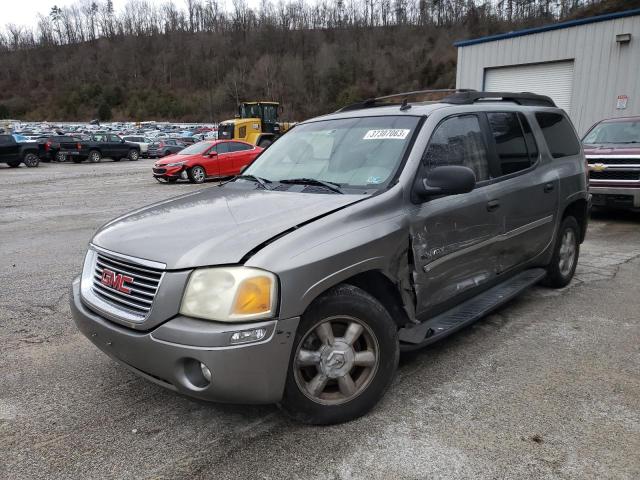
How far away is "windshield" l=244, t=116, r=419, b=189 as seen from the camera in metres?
3.28

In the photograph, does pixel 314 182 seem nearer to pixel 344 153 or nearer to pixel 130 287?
pixel 344 153

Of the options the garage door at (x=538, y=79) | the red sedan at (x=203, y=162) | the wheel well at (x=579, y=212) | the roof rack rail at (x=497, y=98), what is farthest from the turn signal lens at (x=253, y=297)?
the garage door at (x=538, y=79)

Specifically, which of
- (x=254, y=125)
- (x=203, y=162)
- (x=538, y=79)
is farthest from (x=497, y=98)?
(x=254, y=125)

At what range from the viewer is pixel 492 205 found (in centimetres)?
369

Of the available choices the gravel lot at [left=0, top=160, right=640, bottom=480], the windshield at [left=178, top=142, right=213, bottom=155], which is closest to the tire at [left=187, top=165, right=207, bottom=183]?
the windshield at [left=178, top=142, right=213, bottom=155]

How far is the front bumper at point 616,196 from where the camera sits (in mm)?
8070

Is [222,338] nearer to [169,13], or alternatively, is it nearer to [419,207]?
[419,207]

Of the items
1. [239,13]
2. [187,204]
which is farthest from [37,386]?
[239,13]

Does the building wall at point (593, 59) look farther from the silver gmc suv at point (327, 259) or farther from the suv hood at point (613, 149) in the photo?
the silver gmc suv at point (327, 259)

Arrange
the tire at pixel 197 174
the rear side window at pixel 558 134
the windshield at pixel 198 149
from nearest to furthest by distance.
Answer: the rear side window at pixel 558 134, the tire at pixel 197 174, the windshield at pixel 198 149

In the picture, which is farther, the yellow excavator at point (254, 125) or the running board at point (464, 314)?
the yellow excavator at point (254, 125)

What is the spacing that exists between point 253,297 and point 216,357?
0.32 metres

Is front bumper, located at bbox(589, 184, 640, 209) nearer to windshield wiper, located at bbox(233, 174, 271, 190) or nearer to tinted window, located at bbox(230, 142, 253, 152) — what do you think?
windshield wiper, located at bbox(233, 174, 271, 190)

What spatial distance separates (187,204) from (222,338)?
1.33 m
